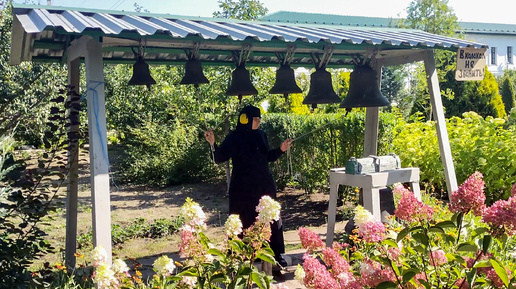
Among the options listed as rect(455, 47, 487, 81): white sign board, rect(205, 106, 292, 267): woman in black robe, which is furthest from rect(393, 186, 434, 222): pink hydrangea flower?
rect(455, 47, 487, 81): white sign board

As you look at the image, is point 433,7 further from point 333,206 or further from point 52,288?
point 52,288

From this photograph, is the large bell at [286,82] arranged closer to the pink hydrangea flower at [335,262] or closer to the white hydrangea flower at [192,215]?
the pink hydrangea flower at [335,262]

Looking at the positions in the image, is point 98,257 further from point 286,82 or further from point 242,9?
point 242,9

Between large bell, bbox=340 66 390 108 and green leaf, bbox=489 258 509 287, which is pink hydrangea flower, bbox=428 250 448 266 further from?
large bell, bbox=340 66 390 108

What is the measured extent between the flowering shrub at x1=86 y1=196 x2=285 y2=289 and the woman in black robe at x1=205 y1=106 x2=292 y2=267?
2862mm

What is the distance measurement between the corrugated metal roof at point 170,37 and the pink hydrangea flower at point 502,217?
235 cm

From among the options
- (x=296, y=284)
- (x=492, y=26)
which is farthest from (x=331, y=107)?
(x=492, y=26)

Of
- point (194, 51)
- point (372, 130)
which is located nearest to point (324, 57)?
point (194, 51)

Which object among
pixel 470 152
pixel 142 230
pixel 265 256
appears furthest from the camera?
pixel 142 230

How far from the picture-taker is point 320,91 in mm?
5129

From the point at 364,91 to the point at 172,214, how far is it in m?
4.24

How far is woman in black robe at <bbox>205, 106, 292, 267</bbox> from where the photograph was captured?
16.1 ft

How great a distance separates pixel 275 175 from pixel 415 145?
2.85 m

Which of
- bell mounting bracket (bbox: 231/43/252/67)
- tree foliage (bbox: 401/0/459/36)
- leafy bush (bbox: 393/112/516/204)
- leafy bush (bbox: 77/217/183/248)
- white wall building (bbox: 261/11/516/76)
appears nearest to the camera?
bell mounting bracket (bbox: 231/43/252/67)
